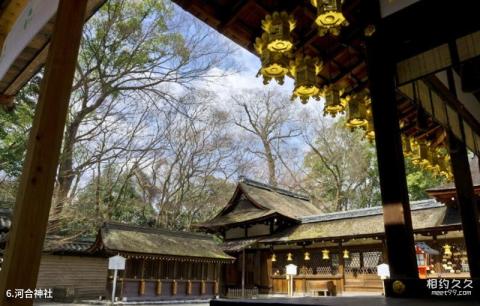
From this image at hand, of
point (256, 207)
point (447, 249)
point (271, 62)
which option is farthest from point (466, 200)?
point (256, 207)

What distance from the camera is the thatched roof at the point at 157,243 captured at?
18297 millimetres

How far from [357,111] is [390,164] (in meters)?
1.72

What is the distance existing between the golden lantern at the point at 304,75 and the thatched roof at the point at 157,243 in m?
16.0

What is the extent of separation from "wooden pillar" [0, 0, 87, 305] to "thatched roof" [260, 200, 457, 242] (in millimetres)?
16120

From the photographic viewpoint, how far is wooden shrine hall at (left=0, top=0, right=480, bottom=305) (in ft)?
6.26

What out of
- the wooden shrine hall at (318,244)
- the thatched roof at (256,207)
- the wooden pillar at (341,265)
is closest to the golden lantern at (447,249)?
the wooden shrine hall at (318,244)

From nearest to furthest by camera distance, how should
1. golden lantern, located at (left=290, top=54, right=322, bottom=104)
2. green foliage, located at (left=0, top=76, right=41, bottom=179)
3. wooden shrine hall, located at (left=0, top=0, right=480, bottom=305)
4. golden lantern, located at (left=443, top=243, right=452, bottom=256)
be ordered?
1. wooden shrine hall, located at (left=0, top=0, right=480, bottom=305)
2. golden lantern, located at (left=290, top=54, right=322, bottom=104)
3. green foliage, located at (left=0, top=76, right=41, bottom=179)
4. golden lantern, located at (left=443, top=243, right=452, bottom=256)

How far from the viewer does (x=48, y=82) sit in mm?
2016

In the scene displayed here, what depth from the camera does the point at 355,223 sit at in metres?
19.1

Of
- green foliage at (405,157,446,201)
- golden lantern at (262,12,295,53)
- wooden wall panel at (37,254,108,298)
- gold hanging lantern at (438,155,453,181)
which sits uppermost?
green foliage at (405,157,446,201)

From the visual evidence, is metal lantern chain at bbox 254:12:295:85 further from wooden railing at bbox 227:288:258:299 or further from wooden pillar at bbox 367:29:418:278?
wooden railing at bbox 227:288:258:299

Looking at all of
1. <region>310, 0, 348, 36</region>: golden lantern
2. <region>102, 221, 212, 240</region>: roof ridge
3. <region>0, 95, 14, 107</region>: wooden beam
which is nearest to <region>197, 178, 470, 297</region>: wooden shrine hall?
<region>102, 221, 212, 240</region>: roof ridge

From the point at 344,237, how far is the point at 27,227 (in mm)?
17226

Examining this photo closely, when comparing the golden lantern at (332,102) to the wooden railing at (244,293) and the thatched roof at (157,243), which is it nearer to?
the thatched roof at (157,243)
